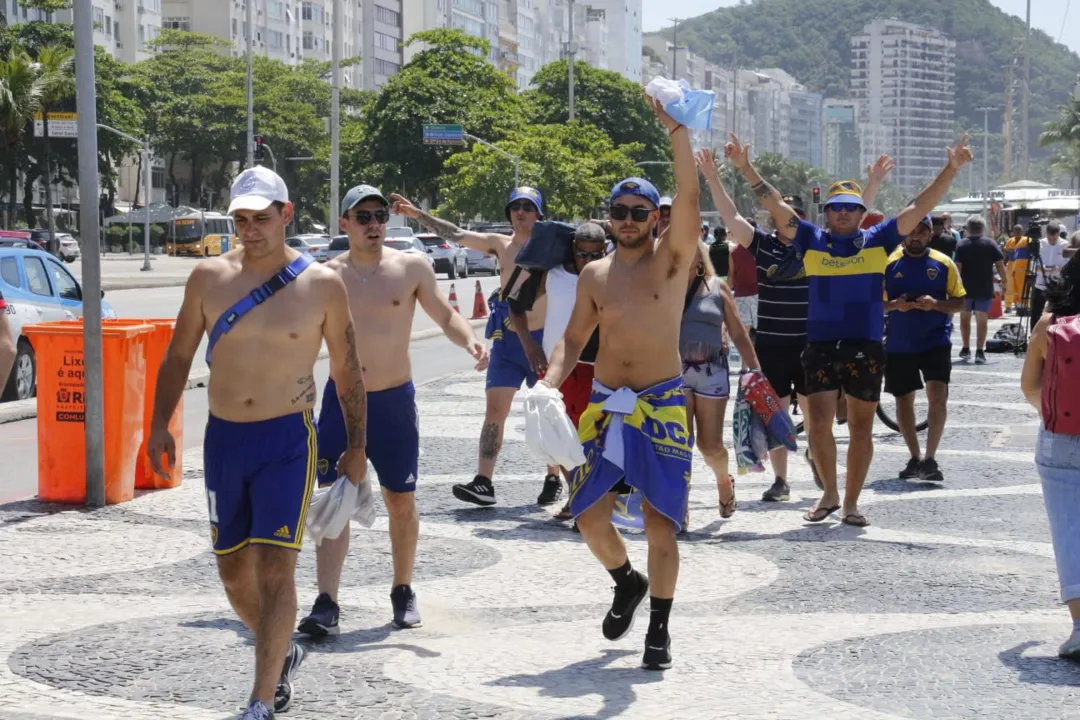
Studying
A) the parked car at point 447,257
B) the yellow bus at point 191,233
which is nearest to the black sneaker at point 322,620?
the parked car at point 447,257

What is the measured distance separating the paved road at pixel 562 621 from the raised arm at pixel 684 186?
1.58 meters

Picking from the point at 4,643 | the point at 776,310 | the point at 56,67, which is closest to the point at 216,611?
the point at 4,643

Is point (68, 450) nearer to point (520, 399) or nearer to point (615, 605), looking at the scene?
point (615, 605)

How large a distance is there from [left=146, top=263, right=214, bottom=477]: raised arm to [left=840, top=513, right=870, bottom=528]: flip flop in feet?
15.4

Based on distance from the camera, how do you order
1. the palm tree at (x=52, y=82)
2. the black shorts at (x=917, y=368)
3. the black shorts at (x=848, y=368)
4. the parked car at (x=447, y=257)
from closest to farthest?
1. the black shorts at (x=848, y=368)
2. the black shorts at (x=917, y=368)
3. the parked car at (x=447, y=257)
4. the palm tree at (x=52, y=82)

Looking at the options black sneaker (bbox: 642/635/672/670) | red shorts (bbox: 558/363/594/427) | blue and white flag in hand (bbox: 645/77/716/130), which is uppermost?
blue and white flag in hand (bbox: 645/77/716/130)

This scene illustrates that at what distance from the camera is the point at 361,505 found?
19.7ft

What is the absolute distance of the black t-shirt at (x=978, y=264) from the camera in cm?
2083

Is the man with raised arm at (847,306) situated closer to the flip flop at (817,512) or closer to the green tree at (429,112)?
the flip flop at (817,512)

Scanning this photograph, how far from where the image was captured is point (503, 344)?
998 centimetres

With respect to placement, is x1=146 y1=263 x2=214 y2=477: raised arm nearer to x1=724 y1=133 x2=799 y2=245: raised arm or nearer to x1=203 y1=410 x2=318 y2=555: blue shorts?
x1=203 y1=410 x2=318 y2=555: blue shorts

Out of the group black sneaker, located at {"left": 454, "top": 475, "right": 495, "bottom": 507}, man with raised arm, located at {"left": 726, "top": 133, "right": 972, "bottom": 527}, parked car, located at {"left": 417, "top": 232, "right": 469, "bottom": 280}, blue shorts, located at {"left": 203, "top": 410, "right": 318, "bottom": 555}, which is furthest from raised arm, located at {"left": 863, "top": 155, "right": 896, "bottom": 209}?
parked car, located at {"left": 417, "top": 232, "right": 469, "bottom": 280}

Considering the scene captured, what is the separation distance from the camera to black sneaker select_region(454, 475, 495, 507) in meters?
9.66

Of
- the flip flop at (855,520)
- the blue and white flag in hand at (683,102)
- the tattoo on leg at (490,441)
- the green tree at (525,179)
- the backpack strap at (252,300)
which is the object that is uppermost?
the green tree at (525,179)
